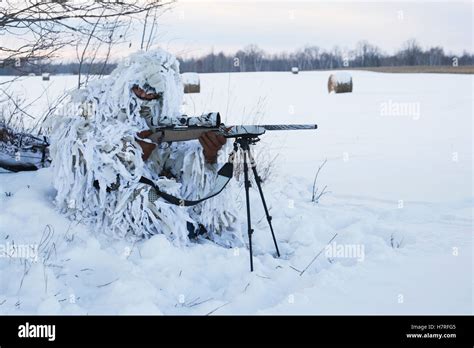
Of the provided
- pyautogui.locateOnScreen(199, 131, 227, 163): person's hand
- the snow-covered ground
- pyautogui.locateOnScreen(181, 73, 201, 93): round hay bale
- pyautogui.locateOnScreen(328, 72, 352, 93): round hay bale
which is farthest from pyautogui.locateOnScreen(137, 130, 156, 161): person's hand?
pyautogui.locateOnScreen(328, 72, 352, 93): round hay bale

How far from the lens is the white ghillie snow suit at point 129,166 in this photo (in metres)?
4.57

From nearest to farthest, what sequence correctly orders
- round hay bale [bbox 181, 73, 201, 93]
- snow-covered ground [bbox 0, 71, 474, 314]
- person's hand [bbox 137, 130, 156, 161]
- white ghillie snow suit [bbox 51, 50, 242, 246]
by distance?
1. snow-covered ground [bbox 0, 71, 474, 314]
2. white ghillie snow suit [bbox 51, 50, 242, 246]
3. person's hand [bbox 137, 130, 156, 161]
4. round hay bale [bbox 181, 73, 201, 93]

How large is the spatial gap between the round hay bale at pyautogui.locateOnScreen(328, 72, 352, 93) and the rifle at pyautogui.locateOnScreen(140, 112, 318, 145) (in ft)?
63.9

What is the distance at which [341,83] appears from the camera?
77.4 feet

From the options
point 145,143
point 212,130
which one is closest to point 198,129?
point 212,130

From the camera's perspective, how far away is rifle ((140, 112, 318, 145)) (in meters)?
4.43

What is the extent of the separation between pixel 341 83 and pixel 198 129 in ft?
64.7

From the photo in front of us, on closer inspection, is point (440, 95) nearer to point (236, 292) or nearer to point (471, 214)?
point (471, 214)

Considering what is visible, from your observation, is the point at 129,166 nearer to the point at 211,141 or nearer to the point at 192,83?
the point at 211,141

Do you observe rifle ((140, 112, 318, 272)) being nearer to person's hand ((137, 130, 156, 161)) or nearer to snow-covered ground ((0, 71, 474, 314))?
person's hand ((137, 130, 156, 161))

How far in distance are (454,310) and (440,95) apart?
18150 millimetres

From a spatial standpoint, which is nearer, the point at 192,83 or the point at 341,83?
the point at 192,83

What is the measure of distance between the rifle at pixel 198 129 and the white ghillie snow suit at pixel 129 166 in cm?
11
